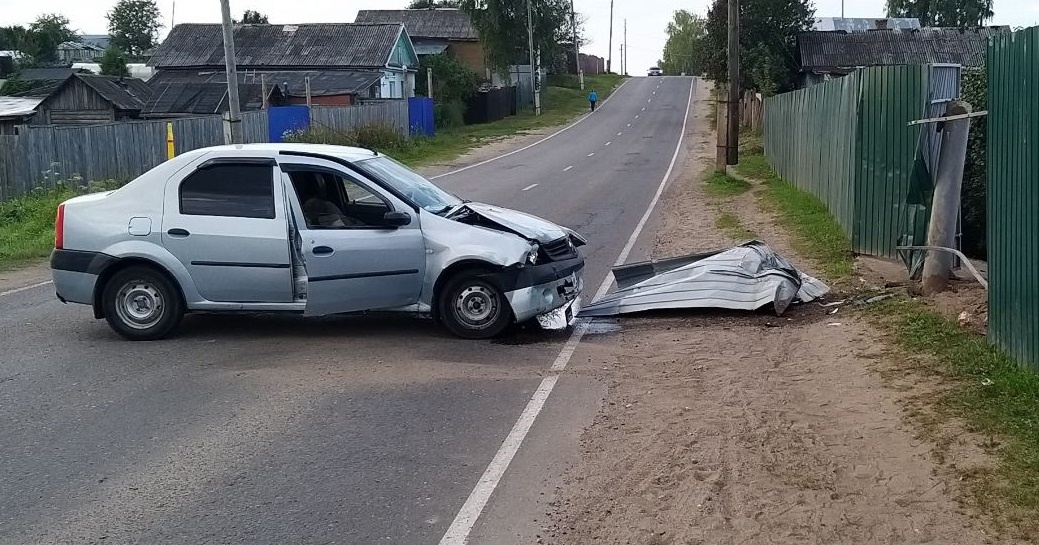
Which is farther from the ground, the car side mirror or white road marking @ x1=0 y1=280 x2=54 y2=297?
the car side mirror

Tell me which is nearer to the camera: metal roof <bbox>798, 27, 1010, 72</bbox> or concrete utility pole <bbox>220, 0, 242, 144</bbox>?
concrete utility pole <bbox>220, 0, 242, 144</bbox>

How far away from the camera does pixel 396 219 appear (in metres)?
9.21

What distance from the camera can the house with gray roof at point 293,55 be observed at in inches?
2261

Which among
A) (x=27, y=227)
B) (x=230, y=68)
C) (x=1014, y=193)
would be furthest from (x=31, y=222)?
(x=1014, y=193)

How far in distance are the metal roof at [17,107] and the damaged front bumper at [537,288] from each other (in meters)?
36.4

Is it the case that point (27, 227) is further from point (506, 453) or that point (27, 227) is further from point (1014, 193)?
point (1014, 193)

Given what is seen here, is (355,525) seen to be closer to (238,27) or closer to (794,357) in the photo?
(794,357)

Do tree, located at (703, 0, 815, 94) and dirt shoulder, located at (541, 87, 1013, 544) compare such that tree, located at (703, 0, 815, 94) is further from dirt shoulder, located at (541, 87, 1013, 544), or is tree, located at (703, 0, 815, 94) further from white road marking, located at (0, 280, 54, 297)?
dirt shoulder, located at (541, 87, 1013, 544)

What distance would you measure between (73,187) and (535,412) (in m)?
17.7

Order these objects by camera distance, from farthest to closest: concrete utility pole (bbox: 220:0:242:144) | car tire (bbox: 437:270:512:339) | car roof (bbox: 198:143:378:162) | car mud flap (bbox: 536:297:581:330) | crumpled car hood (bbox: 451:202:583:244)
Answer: concrete utility pole (bbox: 220:0:242:144) → car mud flap (bbox: 536:297:581:330) → car roof (bbox: 198:143:378:162) → crumpled car hood (bbox: 451:202:583:244) → car tire (bbox: 437:270:512:339)

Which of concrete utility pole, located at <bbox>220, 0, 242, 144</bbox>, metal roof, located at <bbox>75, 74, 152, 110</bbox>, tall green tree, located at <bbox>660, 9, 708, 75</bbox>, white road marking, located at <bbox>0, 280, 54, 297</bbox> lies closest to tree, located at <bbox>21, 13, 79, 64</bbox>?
metal roof, located at <bbox>75, 74, 152, 110</bbox>

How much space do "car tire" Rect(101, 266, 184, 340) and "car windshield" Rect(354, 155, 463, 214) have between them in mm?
2052

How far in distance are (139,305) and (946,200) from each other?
7640 millimetres

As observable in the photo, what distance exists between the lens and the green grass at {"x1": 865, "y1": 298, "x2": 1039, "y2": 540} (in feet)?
17.3
